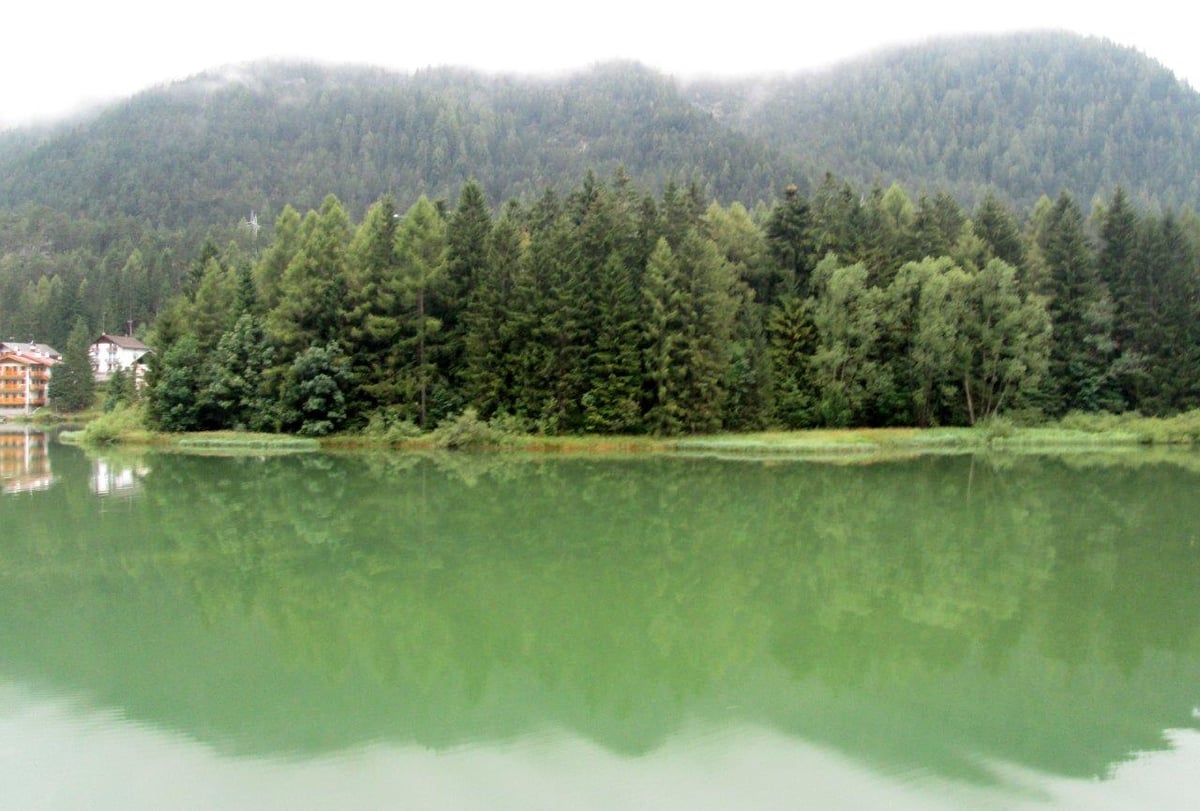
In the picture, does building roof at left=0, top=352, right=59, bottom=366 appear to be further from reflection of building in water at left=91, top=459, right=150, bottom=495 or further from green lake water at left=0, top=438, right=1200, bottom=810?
green lake water at left=0, top=438, right=1200, bottom=810

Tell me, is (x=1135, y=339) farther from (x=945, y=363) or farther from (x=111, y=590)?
(x=111, y=590)

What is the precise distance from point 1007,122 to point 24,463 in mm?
159603

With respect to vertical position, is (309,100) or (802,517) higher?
(309,100)

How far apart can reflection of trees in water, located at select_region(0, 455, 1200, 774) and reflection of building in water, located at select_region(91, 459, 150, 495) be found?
6.45 ft

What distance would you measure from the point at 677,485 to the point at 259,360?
30.5 meters

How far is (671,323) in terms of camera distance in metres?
46.2

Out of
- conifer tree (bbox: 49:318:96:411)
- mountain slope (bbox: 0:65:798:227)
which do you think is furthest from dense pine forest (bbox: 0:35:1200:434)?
mountain slope (bbox: 0:65:798:227)

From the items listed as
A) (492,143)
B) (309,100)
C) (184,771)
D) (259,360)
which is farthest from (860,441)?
(309,100)

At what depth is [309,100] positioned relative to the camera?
185750mm

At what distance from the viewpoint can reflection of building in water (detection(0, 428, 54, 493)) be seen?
2862cm

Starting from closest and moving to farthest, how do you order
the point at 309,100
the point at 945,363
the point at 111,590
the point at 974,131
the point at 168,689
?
the point at 168,689
the point at 111,590
the point at 945,363
the point at 974,131
the point at 309,100

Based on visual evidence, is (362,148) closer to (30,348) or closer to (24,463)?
(30,348)

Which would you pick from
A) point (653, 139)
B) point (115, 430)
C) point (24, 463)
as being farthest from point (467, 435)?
point (653, 139)

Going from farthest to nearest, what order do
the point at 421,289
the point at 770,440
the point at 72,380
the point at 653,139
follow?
the point at 653,139 → the point at 72,380 → the point at 421,289 → the point at 770,440
